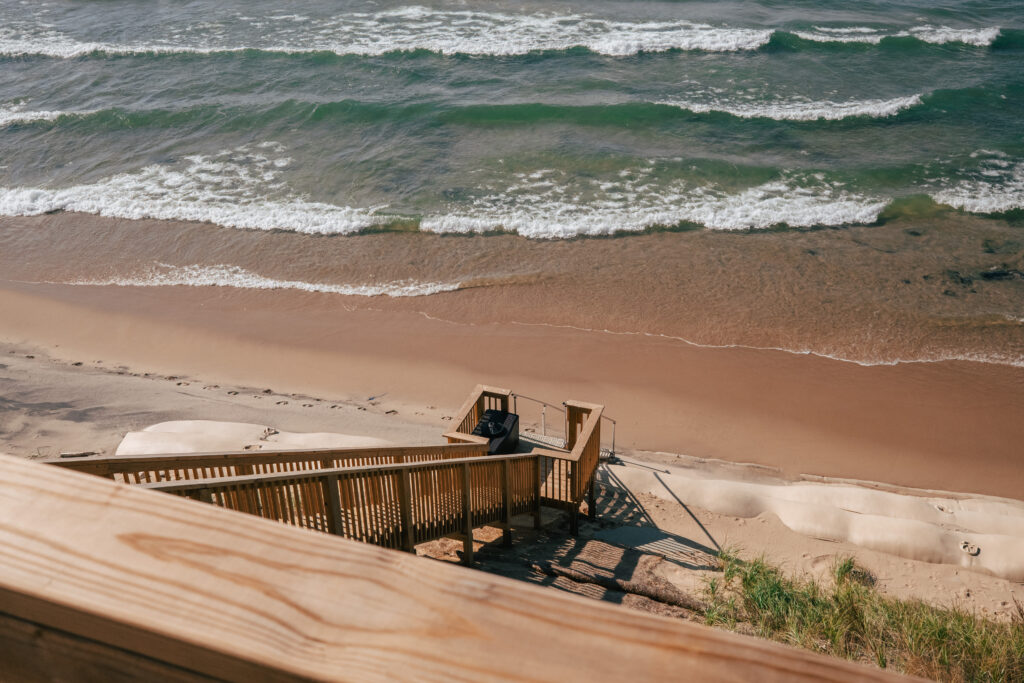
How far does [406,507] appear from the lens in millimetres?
6691

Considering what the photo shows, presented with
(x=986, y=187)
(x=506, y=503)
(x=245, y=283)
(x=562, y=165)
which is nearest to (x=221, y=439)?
(x=506, y=503)

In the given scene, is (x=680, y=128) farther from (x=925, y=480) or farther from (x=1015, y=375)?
(x=925, y=480)

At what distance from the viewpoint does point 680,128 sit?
23.8m

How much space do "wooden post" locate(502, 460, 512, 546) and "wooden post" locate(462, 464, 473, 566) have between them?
64cm

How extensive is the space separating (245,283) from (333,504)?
38.8ft

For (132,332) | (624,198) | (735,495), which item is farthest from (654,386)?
(132,332)

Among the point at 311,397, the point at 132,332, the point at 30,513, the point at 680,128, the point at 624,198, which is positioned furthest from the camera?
the point at 680,128

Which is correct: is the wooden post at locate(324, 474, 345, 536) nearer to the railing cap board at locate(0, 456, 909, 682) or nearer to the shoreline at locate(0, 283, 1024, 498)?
the railing cap board at locate(0, 456, 909, 682)

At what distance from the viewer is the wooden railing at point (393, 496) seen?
5008mm

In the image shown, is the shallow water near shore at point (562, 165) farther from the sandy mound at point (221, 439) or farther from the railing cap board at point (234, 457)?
the railing cap board at point (234, 457)

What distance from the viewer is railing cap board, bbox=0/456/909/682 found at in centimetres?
90

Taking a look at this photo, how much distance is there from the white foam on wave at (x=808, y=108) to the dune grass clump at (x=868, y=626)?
2015 centimetres

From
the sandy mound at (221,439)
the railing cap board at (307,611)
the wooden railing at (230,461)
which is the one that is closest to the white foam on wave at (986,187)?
the sandy mound at (221,439)

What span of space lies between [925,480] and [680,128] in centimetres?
1543
